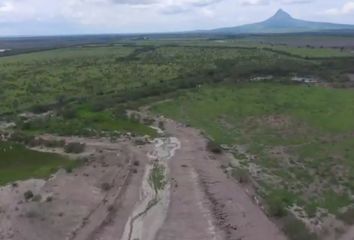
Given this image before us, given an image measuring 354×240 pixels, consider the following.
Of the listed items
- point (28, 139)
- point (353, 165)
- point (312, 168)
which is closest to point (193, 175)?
point (312, 168)

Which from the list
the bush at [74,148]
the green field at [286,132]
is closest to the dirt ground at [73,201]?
the bush at [74,148]

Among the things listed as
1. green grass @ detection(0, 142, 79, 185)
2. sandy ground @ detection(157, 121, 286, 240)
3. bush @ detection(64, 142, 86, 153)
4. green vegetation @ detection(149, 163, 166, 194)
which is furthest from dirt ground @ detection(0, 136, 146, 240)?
sandy ground @ detection(157, 121, 286, 240)

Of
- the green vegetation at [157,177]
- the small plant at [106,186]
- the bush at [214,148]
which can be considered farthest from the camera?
the bush at [214,148]

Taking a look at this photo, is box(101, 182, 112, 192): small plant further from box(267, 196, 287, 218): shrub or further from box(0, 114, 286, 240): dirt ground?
box(267, 196, 287, 218): shrub

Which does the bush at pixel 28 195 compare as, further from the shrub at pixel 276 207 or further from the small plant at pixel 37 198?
the shrub at pixel 276 207

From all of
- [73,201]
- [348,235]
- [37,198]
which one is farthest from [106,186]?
[348,235]

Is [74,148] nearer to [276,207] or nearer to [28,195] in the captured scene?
[28,195]
